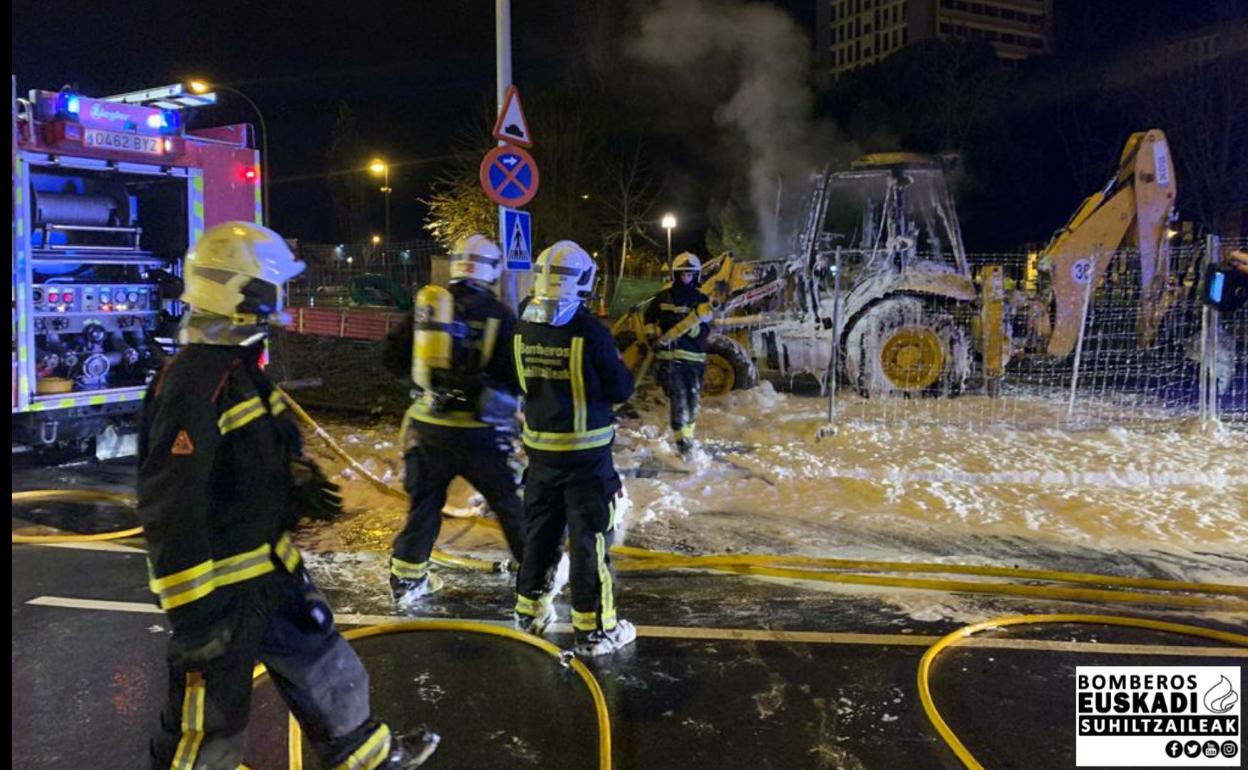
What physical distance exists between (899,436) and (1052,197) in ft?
107

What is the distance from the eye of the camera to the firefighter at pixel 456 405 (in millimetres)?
4676

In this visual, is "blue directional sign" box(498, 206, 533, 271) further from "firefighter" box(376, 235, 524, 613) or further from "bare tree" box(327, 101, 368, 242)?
"bare tree" box(327, 101, 368, 242)

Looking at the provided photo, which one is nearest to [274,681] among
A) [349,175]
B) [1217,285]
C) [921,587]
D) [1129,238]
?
[921,587]

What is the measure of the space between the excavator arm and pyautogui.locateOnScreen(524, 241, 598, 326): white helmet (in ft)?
32.2

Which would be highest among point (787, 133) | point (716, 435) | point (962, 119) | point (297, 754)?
point (962, 119)

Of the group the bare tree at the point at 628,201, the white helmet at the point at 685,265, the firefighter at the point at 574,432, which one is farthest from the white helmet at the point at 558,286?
the bare tree at the point at 628,201

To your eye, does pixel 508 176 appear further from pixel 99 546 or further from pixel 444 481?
pixel 99 546

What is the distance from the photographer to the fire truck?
Result: 23.9 feet

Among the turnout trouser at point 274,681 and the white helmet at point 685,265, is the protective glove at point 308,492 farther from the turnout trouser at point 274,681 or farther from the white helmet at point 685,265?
the white helmet at point 685,265

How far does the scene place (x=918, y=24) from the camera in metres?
93.4

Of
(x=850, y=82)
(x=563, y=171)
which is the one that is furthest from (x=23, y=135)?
(x=850, y=82)

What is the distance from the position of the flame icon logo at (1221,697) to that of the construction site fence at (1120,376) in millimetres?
6104

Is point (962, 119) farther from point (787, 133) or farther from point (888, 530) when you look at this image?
point (888, 530)

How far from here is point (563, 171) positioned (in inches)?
1156
